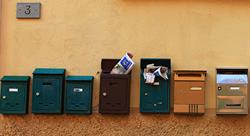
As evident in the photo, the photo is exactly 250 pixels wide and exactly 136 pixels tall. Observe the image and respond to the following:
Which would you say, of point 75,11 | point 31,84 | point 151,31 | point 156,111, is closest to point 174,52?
point 151,31

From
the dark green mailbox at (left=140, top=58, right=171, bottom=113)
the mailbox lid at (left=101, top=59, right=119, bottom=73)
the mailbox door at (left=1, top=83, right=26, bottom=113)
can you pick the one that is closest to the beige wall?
the mailbox lid at (left=101, top=59, right=119, bottom=73)

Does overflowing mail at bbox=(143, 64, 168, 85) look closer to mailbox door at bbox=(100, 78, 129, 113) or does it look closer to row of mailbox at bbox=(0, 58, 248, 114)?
row of mailbox at bbox=(0, 58, 248, 114)

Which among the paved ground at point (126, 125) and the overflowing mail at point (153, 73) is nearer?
the overflowing mail at point (153, 73)

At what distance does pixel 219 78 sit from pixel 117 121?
1.67 m

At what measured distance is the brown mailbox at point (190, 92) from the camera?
23.8 feet

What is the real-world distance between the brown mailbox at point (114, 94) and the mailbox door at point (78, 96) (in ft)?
0.72

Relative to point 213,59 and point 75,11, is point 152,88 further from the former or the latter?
point 75,11

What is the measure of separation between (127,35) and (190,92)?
1.32 m

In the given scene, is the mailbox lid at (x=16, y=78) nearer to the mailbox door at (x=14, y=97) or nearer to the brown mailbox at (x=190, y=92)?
the mailbox door at (x=14, y=97)

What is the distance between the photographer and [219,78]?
7.30 meters

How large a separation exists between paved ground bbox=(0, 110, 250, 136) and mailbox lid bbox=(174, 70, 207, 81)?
58cm

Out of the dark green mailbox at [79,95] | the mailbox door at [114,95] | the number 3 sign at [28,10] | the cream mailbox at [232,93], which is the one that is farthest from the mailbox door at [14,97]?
the cream mailbox at [232,93]

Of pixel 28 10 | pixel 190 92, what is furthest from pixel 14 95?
pixel 190 92

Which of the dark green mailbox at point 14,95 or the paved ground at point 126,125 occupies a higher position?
the dark green mailbox at point 14,95
